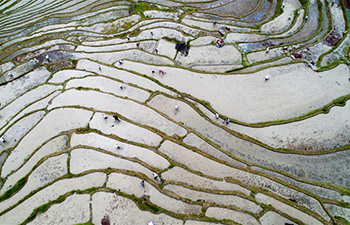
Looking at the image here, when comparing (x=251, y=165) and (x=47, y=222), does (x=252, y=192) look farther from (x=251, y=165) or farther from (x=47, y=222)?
(x=47, y=222)

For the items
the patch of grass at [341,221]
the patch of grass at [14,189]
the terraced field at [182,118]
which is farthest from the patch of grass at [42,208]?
the patch of grass at [341,221]

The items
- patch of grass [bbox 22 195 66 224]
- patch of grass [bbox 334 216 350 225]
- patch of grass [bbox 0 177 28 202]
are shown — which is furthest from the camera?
patch of grass [bbox 0 177 28 202]

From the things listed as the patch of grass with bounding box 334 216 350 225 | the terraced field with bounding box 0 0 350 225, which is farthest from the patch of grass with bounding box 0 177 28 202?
the patch of grass with bounding box 334 216 350 225

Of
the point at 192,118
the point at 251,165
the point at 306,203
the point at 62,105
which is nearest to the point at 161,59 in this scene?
the point at 192,118

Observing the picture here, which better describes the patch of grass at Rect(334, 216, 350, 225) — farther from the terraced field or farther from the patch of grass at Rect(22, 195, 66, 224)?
the patch of grass at Rect(22, 195, 66, 224)

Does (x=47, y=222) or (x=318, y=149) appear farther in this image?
(x=318, y=149)

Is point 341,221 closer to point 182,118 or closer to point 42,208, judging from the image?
point 182,118
